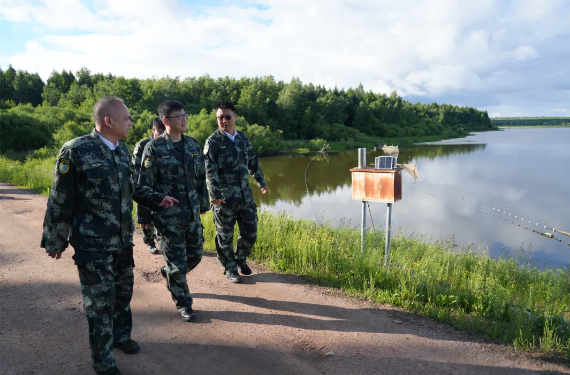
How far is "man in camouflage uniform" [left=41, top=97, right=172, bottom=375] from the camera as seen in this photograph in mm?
2742

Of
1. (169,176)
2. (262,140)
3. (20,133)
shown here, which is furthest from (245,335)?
(262,140)

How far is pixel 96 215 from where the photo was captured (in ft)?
9.34

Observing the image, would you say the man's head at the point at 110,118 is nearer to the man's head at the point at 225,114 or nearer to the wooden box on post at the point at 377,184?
the man's head at the point at 225,114

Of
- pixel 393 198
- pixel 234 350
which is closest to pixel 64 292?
pixel 234 350

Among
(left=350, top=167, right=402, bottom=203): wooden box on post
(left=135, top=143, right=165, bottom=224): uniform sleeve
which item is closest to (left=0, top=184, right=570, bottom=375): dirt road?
(left=135, top=143, right=165, bottom=224): uniform sleeve

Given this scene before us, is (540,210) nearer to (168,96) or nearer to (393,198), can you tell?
(393,198)

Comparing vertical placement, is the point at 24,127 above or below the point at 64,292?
above

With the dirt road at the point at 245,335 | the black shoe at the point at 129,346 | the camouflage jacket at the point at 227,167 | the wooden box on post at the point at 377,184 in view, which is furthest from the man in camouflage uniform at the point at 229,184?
the wooden box on post at the point at 377,184

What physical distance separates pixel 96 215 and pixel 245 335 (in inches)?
66.1

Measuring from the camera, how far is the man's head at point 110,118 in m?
2.88

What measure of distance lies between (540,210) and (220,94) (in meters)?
52.8

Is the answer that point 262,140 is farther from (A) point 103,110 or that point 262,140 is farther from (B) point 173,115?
(A) point 103,110

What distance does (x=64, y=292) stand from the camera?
4.45 m

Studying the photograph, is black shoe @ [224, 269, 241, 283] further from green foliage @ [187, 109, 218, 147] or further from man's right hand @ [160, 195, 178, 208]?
green foliage @ [187, 109, 218, 147]
